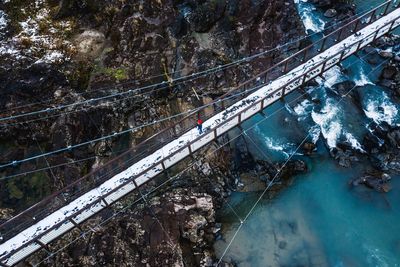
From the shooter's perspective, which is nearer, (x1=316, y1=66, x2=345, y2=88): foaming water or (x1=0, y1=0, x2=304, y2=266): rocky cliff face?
(x1=0, y1=0, x2=304, y2=266): rocky cliff face

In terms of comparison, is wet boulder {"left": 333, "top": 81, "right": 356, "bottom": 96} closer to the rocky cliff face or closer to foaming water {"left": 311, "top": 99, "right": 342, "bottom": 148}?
foaming water {"left": 311, "top": 99, "right": 342, "bottom": 148}

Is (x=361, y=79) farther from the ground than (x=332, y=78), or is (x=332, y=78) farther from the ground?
(x=332, y=78)

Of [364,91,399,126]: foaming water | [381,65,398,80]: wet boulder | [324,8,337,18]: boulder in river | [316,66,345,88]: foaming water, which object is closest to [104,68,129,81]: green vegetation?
[316,66,345,88]: foaming water

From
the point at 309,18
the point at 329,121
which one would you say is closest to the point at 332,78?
the point at 329,121

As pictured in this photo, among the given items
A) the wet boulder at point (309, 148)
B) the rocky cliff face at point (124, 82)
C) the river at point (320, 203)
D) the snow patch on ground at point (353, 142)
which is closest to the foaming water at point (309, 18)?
the rocky cliff face at point (124, 82)

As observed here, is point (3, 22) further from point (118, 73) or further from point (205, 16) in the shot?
point (205, 16)
